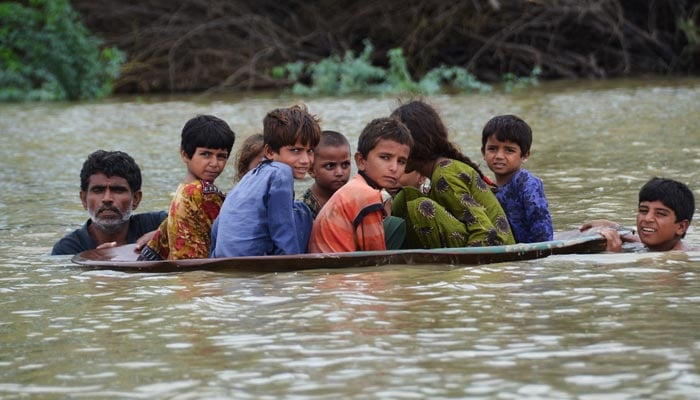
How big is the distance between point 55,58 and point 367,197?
16859 mm

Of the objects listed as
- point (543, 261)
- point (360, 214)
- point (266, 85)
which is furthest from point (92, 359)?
point (266, 85)

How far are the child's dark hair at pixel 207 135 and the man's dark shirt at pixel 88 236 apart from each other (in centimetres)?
86

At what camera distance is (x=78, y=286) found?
19.5ft

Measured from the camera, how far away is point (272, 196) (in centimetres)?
577

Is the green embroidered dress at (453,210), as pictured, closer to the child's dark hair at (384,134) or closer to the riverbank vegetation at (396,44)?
the child's dark hair at (384,134)

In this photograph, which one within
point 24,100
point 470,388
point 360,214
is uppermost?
point 24,100

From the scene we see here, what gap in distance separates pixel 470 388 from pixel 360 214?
2134 millimetres

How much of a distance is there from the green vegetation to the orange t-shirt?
533 inches

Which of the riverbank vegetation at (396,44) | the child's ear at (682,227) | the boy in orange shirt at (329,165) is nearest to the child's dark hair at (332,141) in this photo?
the boy in orange shirt at (329,165)

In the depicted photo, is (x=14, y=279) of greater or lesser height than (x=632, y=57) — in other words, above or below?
below

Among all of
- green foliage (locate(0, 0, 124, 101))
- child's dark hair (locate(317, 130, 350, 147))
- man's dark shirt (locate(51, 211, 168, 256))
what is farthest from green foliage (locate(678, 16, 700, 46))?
child's dark hair (locate(317, 130, 350, 147))

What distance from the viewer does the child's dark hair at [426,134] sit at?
20.4 ft

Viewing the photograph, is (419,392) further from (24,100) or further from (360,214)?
(24,100)

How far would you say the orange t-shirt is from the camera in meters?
5.85
